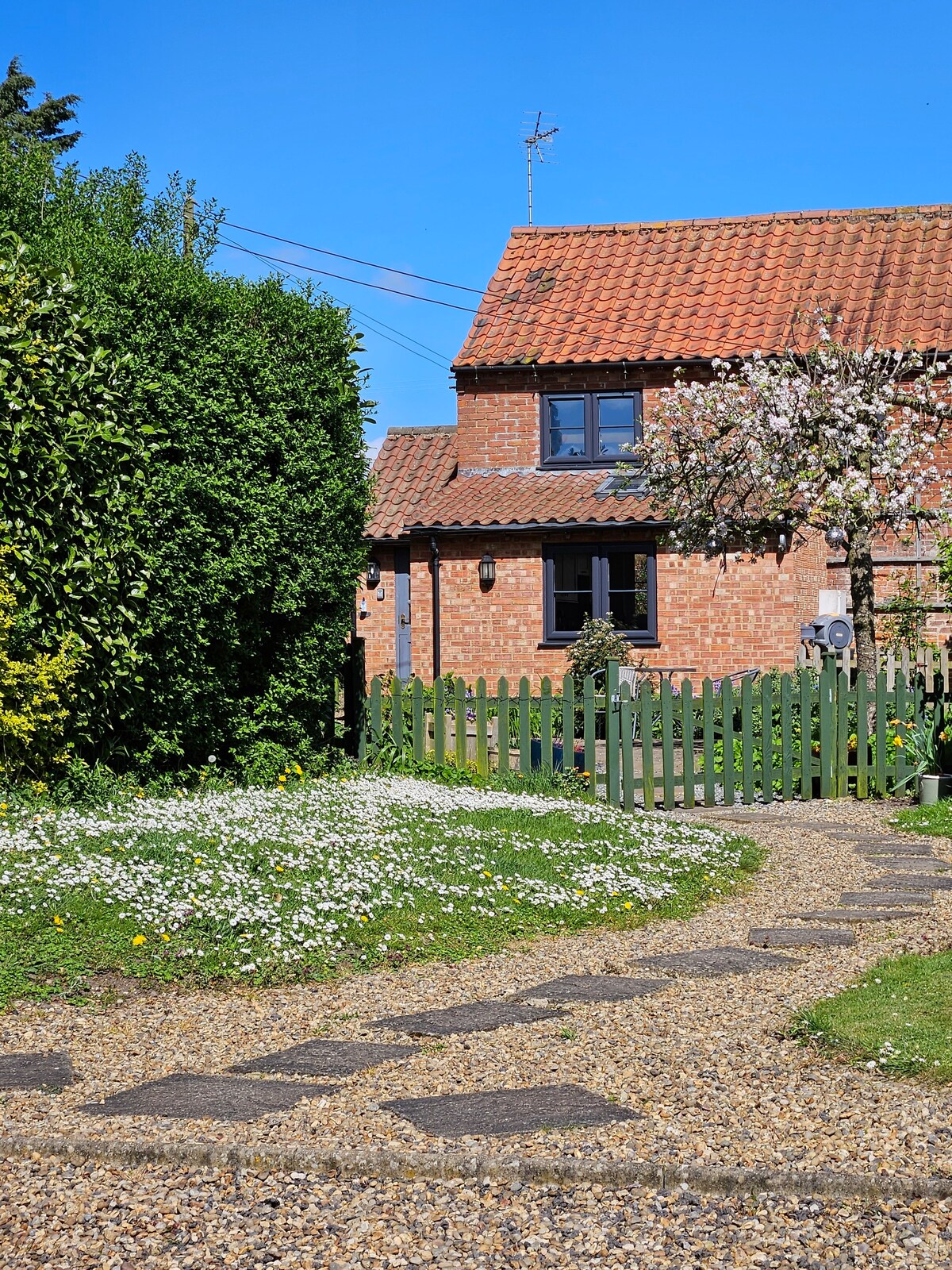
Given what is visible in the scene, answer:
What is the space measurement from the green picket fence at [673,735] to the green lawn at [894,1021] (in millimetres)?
5523

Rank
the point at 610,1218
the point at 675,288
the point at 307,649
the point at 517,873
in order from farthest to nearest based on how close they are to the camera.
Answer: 1. the point at 675,288
2. the point at 307,649
3. the point at 517,873
4. the point at 610,1218

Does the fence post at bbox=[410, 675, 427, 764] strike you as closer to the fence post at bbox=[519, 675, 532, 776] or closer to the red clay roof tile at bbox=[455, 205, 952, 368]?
the fence post at bbox=[519, 675, 532, 776]

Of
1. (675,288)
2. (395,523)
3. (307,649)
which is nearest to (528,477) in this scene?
(395,523)

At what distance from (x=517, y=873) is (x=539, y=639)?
42.7 ft

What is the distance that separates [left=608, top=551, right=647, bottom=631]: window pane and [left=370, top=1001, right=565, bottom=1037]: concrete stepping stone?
15.3m

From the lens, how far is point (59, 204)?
12102mm

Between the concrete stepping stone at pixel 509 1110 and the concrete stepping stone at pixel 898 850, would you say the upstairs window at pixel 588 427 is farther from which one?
the concrete stepping stone at pixel 509 1110

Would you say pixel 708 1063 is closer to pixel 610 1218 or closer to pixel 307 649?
pixel 610 1218

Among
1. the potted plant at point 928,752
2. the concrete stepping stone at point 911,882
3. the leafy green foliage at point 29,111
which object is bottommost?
the concrete stepping stone at point 911,882

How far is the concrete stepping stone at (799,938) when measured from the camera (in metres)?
6.75

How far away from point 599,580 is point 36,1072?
53.9ft

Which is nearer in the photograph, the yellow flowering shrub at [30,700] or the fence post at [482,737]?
the yellow flowering shrub at [30,700]

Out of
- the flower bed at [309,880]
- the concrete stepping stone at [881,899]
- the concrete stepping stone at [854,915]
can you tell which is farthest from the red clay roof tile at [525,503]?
the concrete stepping stone at [854,915]

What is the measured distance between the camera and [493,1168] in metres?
3.68
